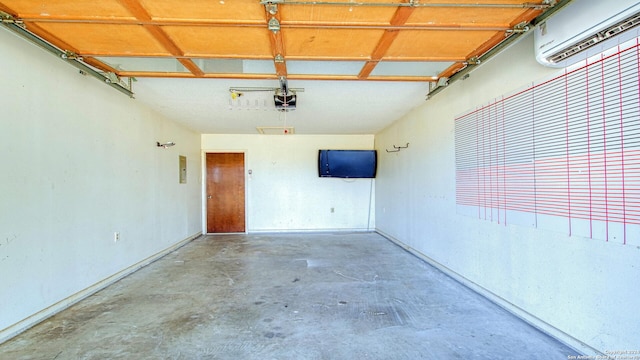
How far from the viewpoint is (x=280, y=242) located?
559 cm

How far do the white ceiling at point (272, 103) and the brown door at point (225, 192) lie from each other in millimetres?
1082

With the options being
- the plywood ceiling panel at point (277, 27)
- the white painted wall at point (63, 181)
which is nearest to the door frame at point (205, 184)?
the white painted wall at point (63, 181)

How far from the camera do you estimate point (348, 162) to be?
6488 mm

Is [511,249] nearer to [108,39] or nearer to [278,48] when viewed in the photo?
[278,48]

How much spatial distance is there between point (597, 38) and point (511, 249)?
5.41 ft

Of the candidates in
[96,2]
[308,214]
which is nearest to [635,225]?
[96,2]

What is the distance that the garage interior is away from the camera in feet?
5.69

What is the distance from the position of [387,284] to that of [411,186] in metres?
1.91

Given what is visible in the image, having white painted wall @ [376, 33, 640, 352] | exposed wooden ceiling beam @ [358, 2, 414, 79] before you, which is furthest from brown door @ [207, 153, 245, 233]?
exposed wooden ceiling beam @ [358, 2, 414, 79]

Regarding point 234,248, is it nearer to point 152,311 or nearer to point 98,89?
point 152,311

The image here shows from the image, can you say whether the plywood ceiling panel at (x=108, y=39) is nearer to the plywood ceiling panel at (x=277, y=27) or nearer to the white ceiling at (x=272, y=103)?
the plywood ceiling panel at (x=277, y=27)

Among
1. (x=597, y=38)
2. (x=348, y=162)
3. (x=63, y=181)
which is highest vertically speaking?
(x=597, y=38)

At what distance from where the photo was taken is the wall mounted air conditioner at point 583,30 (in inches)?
56.7

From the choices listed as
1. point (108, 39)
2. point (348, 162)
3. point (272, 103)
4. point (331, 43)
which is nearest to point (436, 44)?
point (331, 43)
